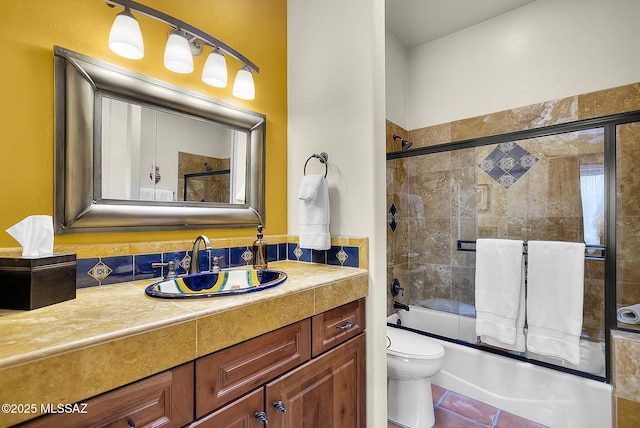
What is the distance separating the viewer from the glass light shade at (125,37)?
1.07m

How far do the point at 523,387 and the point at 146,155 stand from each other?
252 centimetres

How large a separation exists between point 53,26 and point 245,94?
0.73 m

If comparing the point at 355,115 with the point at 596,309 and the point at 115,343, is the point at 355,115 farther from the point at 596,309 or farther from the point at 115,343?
the point at 596,309

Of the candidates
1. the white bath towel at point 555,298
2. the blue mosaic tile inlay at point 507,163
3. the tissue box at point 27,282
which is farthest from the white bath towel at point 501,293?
the tissue box at point 27,282

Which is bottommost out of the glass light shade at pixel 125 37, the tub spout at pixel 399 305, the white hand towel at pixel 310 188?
the tub spout at pixel 399 305

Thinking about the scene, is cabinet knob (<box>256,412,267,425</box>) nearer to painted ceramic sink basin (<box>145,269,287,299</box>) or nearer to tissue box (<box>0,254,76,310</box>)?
painted ceramic sink basin (<box>145,269,287,299</box>)

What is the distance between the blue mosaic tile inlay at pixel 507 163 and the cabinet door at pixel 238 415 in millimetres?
2278

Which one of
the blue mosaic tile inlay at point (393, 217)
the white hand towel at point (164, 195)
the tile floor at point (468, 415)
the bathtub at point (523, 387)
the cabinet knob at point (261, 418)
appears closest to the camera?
the cabinet knob at point (261, 418)

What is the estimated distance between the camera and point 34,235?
0.86 metres

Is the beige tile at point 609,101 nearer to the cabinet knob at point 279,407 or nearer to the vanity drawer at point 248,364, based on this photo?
the vanity drawer at point 248,364

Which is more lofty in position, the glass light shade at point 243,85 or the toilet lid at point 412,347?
the glass light shade at point 243,85

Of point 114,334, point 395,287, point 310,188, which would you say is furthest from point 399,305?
point 114,334

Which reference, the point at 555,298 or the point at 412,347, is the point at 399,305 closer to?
the point at 412,347

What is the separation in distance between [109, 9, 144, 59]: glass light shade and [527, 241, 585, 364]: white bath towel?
2365mm
